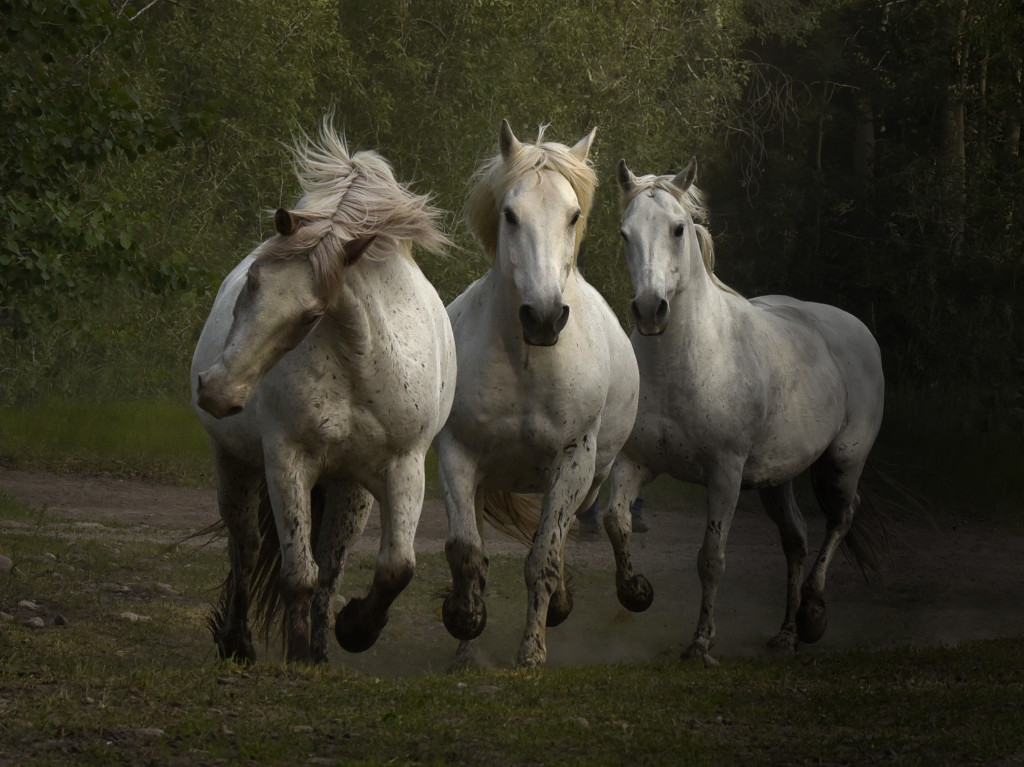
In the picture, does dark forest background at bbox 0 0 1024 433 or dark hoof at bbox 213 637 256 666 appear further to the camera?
dark forest background at bbox 0 0 1024 433

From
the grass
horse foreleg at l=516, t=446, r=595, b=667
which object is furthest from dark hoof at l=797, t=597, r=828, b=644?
horse foreleg at l=516, t=446, r=595, b=667

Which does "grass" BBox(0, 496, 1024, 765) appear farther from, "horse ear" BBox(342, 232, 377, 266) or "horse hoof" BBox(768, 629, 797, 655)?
"horse ear" BBox(342, 232, 377, 266)

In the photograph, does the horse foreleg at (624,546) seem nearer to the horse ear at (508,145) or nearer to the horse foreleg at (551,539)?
the horse foreleg at (551,539)

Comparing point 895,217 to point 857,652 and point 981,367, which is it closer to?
point 981,367

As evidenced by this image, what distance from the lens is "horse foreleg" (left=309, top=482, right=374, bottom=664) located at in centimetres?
602

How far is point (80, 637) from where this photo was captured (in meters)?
6.75

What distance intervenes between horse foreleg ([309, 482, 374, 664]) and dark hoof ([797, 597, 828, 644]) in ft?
10.4

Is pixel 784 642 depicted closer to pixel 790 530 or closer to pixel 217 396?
pixel 790 530

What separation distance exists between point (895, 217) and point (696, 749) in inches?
585

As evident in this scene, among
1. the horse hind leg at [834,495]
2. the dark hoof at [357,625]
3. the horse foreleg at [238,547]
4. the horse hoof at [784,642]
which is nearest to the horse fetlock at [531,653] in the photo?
the dark hoof at [357,625]

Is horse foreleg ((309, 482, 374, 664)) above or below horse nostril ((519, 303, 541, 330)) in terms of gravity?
below

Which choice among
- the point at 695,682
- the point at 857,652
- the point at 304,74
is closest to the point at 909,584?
the point at 857,652

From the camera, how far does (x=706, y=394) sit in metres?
7.35

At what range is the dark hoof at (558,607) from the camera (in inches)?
275
